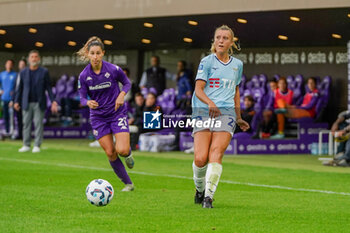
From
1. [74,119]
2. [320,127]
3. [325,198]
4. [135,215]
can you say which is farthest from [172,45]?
[135,215]

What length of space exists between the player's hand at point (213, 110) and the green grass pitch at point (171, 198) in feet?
3.54

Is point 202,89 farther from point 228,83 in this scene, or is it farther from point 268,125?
point 268,125

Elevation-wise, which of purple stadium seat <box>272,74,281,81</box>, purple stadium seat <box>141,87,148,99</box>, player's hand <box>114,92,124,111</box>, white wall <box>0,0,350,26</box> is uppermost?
white wall <box>0,0,350,26</box>

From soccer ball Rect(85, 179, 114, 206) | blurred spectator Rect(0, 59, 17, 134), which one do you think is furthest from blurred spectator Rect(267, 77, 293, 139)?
soccer ball Rect(85, 179, 114, 206)

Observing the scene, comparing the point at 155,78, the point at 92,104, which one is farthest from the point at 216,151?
the point at 155,78

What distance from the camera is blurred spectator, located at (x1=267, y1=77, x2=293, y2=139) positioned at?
832 inches

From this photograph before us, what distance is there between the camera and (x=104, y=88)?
1088cm

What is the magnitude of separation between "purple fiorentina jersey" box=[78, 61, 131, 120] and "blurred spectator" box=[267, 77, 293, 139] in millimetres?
10534

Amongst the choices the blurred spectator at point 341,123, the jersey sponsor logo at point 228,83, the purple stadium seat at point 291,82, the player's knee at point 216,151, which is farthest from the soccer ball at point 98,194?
the purple stadium seat at point 291,82

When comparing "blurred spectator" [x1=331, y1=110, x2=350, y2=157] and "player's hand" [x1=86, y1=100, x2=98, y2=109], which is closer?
"player's hand" [x1=86, y1=100, x2=98, y2=109]

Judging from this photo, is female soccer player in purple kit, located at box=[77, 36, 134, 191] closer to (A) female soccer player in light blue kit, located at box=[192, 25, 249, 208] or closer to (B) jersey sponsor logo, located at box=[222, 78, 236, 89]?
(A) female soccer player in light blue kit, located at box=[192, 25, 249, 208]

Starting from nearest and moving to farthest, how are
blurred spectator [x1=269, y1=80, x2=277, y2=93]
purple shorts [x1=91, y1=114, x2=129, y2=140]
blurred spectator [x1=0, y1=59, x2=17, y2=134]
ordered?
purple shorts [x1=91, y1=114, x2=129, y2=140] → blurred spectator [x1=269, y1=80, x2=277, y2=93] → blurred spectator [x1=0, y1=59, x2=17, y2=134]

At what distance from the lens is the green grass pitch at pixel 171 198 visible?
798cm

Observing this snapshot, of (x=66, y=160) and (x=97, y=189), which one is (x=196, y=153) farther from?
(x=66, y=160)
